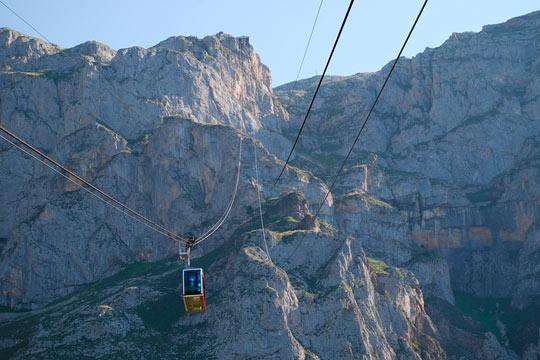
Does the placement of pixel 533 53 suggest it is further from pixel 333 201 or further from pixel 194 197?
pixel 194 197

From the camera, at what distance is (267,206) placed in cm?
11119

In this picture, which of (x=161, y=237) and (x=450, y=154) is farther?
(x=450, y=154)

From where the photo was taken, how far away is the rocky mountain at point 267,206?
89.0 m

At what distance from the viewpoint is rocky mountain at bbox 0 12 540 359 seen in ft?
292

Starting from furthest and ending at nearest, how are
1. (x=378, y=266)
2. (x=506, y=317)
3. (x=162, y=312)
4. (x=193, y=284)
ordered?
1. (x=506, y=317)
2. (x=378, y=266)
3. (x=162, y=312)
4. (x=193, y=284)

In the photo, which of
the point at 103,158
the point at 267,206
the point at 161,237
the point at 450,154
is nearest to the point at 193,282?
the point at 267,206

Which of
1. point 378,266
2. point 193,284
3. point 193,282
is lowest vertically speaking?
point 378,266

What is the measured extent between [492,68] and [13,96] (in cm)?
8520

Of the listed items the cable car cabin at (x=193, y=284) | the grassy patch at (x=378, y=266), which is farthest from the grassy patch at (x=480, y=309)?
the cable car cabin at (x=193, y=284)

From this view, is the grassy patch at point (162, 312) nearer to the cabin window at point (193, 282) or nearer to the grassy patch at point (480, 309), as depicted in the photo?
the grassy patch at point (480, 309)

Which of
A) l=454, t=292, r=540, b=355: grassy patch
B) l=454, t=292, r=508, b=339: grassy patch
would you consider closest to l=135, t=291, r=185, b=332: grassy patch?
l=454, t=292, r=540, b=355: grassy patch

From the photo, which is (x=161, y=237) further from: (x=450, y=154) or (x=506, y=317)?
(x=450, y=154)

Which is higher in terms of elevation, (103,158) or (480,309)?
(103,158)

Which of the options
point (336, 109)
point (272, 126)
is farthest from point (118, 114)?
point (336, 109)
